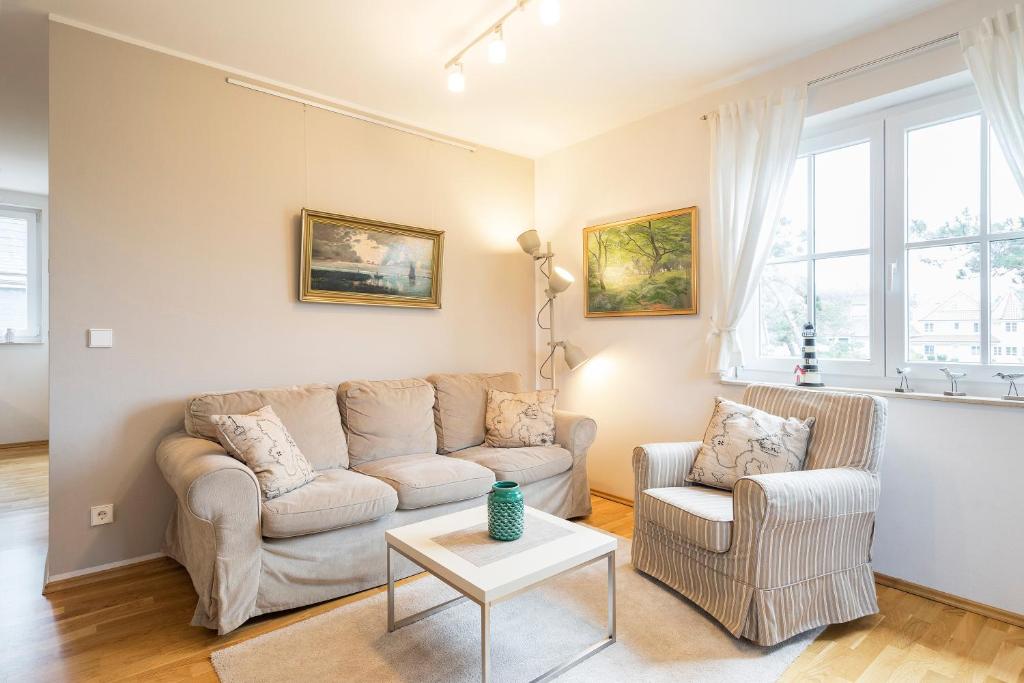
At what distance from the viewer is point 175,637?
204 cm

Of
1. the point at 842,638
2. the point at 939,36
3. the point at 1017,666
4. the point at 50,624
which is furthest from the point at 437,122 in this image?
the point at 1017,666

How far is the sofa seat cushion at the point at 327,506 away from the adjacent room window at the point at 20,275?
16.7 feet

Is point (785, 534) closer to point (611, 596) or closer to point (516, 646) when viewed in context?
point (611, 596)

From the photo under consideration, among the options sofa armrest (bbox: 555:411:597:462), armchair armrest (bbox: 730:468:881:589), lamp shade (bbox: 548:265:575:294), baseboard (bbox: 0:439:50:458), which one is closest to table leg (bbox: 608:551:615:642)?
armchair armrest (bbox: 730:468:881:589)

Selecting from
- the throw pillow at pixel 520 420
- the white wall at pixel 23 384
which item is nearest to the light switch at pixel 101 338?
the throw pillow at pixel 520 420

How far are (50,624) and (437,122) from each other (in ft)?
11.1

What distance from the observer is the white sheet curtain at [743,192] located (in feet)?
9.33

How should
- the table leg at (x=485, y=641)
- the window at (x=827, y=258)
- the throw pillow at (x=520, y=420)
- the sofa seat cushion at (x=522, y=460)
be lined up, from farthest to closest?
the throw pillow at (x=520, y=420) → the sofa seat cushion at (x=522, y=460) → the window at (x=827, y=258) → the table leg at (x=485, y=641)

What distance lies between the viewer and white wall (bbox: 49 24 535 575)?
2.54 m

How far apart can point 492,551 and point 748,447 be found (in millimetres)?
1292

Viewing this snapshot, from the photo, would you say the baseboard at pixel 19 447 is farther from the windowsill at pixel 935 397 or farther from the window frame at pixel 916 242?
the window frame at pixel 916 242

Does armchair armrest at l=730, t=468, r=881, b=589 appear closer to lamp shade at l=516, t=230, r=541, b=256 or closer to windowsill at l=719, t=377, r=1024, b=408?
windowsill at l=719, t=377, r=1024, b=408

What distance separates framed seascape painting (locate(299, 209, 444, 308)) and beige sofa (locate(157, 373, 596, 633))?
59 centimetres

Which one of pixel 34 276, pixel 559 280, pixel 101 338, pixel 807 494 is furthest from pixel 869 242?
pixel 34 276
